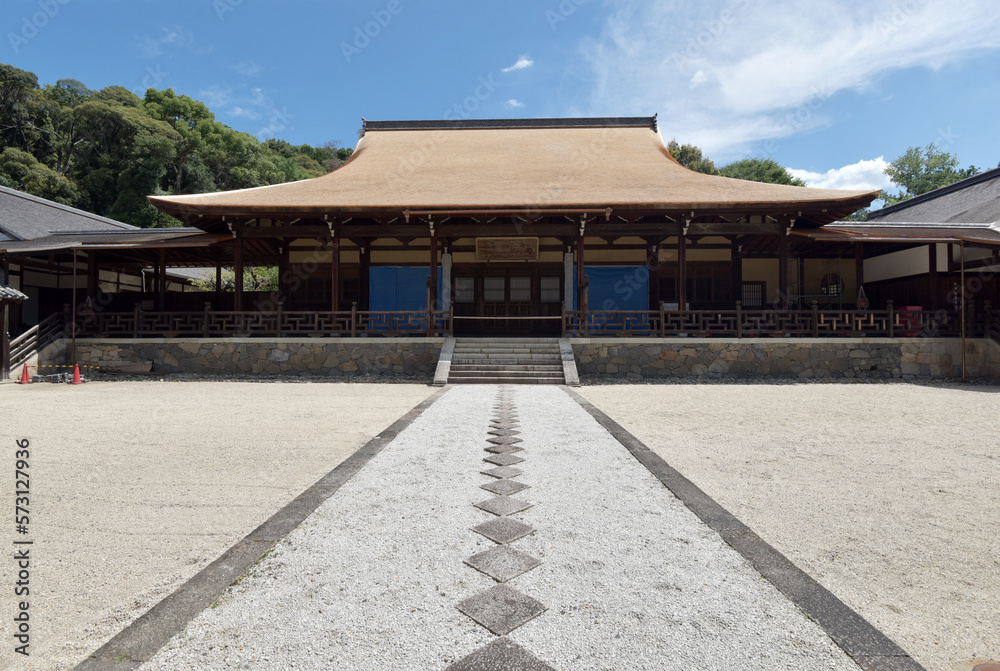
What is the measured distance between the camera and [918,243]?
36.7ft

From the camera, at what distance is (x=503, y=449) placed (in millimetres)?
4012

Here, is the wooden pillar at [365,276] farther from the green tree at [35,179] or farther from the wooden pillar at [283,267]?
the green tree at [35,179]

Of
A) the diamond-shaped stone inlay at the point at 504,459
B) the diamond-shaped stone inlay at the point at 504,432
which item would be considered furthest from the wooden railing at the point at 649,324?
the diamond-shaped stone inlay at the point at 504,459

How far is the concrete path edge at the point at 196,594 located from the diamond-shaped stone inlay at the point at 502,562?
3.46ft

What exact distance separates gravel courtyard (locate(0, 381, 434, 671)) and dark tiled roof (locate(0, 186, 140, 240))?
10.0 m

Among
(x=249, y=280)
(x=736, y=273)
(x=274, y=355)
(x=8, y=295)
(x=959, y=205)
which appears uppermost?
(x=959, y=205)

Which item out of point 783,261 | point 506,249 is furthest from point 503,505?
point 783,261

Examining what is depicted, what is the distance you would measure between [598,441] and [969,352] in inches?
435

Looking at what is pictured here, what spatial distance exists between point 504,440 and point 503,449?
0.32 meters

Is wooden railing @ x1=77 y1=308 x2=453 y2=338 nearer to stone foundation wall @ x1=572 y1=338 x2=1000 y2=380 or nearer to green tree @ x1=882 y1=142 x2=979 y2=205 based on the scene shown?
stone foundation wall @ x1=572 y1=338 x2=1000 y2=380

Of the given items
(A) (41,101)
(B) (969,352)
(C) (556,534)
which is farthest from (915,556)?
(A) (41,101)

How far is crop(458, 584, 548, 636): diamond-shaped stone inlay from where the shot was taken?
5.18 ft

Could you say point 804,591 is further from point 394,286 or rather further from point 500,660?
point 394,286

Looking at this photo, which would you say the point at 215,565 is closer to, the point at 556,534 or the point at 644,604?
the point at 556,534
